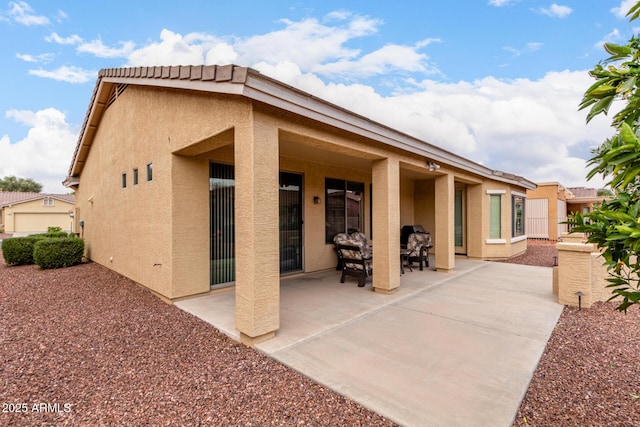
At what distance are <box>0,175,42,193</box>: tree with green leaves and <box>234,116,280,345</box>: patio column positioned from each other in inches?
2708

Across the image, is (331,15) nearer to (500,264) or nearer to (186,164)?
(186,164)

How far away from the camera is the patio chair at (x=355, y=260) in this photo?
6898mm

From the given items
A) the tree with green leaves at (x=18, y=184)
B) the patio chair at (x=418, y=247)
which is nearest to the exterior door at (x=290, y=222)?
the patio chair at (x=418, y=247)

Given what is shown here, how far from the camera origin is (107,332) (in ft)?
14.9

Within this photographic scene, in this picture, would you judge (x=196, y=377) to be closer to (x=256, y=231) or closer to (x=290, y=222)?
(x=256, y=231)

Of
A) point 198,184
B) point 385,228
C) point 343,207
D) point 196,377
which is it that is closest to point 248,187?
point 196,377

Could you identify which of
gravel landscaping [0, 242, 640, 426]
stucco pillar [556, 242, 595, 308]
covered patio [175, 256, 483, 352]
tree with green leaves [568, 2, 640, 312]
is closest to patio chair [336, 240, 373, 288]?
covered patio [175, 256, 483, 352]

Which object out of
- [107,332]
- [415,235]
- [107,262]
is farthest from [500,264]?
[107,262]

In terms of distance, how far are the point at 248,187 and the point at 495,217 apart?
33.8ft

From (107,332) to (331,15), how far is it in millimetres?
9083

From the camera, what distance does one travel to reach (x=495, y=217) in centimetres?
1108

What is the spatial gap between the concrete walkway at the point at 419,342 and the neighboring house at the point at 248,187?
25.3 inches

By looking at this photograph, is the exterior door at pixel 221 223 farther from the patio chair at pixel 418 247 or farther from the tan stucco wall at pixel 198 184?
the patio chair at pixel 418 247

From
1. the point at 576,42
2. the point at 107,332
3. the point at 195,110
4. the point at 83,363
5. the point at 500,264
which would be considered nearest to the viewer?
the point at 83,363
